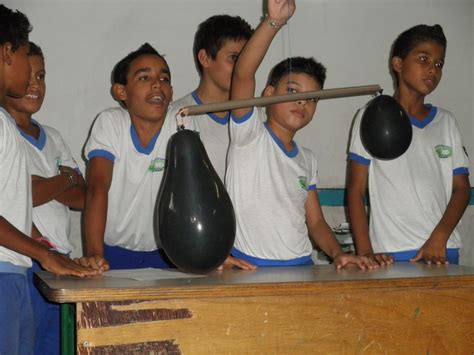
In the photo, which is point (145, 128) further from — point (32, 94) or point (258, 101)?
point (258, 101)

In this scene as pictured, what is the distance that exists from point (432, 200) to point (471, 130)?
108 cm

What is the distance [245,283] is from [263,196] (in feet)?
2.13

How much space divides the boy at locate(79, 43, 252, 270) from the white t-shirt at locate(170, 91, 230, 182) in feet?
0.35

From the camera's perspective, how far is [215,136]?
104 inches

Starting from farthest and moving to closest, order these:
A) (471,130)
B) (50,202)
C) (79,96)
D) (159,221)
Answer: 1. (471,130)
2. (79,96)
3. (50,202)
4. (159,221)

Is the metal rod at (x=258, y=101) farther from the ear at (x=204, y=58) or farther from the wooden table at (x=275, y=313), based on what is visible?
the ear at (x=204, y=58)

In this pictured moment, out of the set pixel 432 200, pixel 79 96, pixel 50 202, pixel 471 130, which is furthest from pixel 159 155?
pixel 471 130

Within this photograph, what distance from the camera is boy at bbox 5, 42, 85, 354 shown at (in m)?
2.26

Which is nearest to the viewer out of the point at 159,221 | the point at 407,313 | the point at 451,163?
the point at 159,221

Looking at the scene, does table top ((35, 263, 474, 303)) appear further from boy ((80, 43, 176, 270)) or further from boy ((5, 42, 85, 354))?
boy ((80, 43, 176, 270))

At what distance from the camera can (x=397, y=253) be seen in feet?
8.45

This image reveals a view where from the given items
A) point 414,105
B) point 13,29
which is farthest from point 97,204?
point 414,105

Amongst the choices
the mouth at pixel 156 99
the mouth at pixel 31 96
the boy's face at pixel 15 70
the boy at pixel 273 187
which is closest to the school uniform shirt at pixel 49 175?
the mouth at pixel 31 96

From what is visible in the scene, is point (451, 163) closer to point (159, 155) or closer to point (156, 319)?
point (159, 155)
